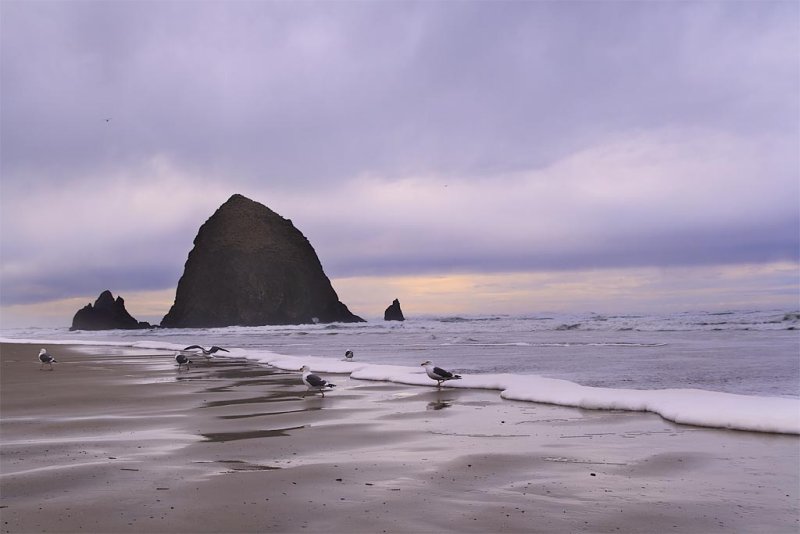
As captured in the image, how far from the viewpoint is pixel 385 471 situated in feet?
17.7

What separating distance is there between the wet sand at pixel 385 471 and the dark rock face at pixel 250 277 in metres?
72.8

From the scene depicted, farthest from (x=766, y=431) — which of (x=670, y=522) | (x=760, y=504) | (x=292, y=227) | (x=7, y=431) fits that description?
(x=292, y=227)

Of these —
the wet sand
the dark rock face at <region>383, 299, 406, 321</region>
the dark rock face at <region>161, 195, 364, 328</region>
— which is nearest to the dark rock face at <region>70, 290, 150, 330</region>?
→ the dark rock face at <region>161, 195, 364, 328</region>

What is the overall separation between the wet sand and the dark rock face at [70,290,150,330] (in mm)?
83974

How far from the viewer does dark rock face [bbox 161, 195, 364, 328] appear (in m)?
81.4

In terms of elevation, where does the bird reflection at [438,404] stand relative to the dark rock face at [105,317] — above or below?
below

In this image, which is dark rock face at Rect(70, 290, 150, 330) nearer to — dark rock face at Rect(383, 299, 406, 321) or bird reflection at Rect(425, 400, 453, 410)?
dark rock face at Rect(383, 299, 406, 321)

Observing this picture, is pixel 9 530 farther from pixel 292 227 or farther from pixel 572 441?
pixel 292 227

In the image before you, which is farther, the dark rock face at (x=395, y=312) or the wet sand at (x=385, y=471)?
the dark rock face at (x=395, y=312)

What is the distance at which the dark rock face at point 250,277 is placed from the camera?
81375 mm

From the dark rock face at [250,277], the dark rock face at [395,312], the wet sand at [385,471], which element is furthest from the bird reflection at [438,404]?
the dark rock face at [395,312]

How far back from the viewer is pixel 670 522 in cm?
406

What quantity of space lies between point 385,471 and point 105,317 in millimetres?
91746

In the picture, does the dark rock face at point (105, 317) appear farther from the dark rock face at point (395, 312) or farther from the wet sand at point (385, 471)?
the wet sand at point (385, 471)
